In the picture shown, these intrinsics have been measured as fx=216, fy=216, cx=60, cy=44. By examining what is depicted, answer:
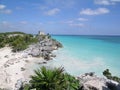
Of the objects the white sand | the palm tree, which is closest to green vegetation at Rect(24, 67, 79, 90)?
the palm tree

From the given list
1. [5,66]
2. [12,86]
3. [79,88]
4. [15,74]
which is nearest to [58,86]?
[79,88]

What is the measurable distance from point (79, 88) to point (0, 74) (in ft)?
37.7

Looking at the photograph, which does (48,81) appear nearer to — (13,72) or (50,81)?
(50,81)

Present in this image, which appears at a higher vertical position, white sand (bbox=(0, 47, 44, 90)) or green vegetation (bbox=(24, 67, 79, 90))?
green vegetation (bbox=(24, 67, 79, 90))

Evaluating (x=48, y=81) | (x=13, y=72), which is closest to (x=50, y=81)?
(x=48, y=81)

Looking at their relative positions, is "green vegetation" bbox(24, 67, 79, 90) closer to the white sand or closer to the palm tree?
the palm tree

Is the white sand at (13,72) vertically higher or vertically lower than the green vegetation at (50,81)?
lower

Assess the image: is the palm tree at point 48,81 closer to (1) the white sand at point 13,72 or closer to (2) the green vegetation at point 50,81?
(2) the green vegetation at point 50,81

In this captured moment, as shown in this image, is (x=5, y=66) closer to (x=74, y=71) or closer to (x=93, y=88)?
(x=74, y=71)

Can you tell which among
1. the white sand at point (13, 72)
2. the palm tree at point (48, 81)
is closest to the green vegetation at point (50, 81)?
the palm tree at point (48, 81)

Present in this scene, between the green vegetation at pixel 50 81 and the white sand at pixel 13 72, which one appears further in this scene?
the white sand at pixel 13 72

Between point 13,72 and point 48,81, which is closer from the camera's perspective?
point 48,81

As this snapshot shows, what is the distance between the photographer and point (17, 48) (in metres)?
43.8

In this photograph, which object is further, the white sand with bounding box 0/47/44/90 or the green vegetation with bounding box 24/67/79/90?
the white sand with bounding box 0/47/44/90
